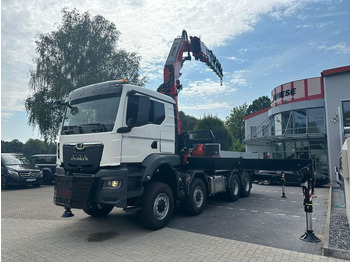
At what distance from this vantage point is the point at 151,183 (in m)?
6.02

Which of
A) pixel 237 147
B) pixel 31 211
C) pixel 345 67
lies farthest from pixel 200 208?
pixel 237 147

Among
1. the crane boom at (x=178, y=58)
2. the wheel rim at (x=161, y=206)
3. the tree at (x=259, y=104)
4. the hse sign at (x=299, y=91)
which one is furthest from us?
the tree at (x=259, y=104)

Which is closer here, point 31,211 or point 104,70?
point 31,211

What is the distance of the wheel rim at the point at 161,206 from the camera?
19.4ft

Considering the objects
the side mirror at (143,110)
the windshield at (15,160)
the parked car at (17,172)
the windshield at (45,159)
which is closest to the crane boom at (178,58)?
the side mirror at (143,110)

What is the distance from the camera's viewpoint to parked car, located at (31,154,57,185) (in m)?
16.0

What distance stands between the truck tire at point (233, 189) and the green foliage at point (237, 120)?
49.4 m

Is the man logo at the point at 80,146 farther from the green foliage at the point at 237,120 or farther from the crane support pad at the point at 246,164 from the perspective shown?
Result: the green foliage at the point at 237,120

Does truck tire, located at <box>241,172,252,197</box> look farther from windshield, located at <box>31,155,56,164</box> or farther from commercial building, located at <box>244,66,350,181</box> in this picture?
windshield, located at <box>31,155,56,164</box>

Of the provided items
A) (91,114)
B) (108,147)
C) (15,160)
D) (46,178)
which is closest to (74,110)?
(91,114)

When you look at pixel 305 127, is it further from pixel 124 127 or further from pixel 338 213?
pixel 124 127

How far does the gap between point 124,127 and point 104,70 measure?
1799 cm

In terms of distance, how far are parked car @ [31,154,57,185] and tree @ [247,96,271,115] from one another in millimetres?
48998

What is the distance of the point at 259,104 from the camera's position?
5788cm
